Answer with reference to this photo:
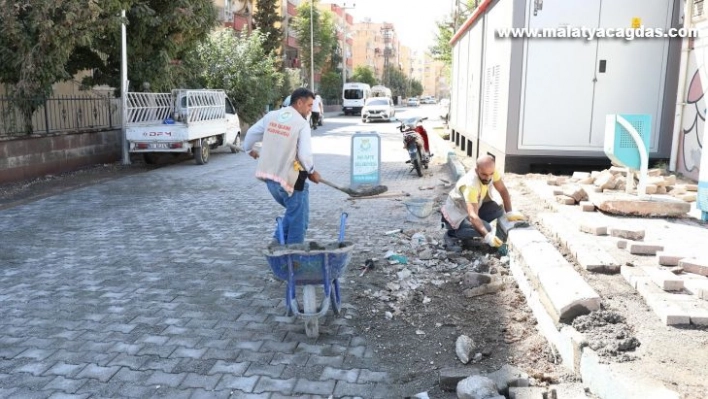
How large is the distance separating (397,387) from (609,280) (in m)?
2.07

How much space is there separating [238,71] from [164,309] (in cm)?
2014

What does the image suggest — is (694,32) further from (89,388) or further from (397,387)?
(89,388)

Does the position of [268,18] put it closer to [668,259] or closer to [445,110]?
[445,110]

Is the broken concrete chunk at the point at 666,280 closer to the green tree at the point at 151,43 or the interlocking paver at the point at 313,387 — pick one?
the interlocking paver at the point at 313,387

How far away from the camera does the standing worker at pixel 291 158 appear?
5.11m

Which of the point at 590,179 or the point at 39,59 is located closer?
the point at 590,179

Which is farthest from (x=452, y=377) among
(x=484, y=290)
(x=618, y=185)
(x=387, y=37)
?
(x=387, y=37)

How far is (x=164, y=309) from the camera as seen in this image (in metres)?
5.04

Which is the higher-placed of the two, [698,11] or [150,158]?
[698,11]

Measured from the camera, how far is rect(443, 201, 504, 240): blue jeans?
655 centimetres

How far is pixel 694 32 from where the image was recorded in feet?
30.6

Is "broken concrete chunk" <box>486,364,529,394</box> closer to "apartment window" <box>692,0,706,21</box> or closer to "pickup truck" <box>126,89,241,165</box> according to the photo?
"apartment window" <box>692,0,706,21</box>

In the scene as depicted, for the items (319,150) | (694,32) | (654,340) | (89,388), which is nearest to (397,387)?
(654,340)

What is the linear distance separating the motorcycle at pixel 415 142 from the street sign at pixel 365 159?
1.90 m
